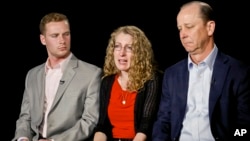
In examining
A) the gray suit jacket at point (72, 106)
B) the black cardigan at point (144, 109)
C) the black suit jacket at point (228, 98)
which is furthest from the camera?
the gray suit jacket at point (72, 106)

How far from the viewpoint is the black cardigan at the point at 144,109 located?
10.5 feet

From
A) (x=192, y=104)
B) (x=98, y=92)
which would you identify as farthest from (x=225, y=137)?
(x=98, y=92)

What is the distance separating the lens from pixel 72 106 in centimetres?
343

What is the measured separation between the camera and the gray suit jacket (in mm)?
3396

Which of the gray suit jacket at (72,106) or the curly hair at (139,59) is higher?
the curly hair at (139,59)

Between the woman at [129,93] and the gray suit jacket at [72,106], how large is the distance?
0.11 metres

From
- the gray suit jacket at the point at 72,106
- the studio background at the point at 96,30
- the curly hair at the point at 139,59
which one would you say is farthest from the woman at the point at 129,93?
the studio background at the point at 96,30

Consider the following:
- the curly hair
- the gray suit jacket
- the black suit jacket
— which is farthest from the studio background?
the black suit jacket

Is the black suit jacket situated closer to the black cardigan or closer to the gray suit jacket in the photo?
the black cardigan

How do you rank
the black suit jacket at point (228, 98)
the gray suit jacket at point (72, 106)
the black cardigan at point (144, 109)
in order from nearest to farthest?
the black suit jacket at point (228, 98)
the black cardigan at point (144, 109)
the gray suit jacket at point (72, 106)

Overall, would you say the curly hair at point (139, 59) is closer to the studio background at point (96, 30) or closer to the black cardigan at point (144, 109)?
the black cardigan at point (144, 109)

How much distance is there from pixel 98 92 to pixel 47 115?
46cm

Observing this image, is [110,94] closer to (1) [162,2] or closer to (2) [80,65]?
(2) [80,65]

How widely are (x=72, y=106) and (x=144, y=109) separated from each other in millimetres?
611
